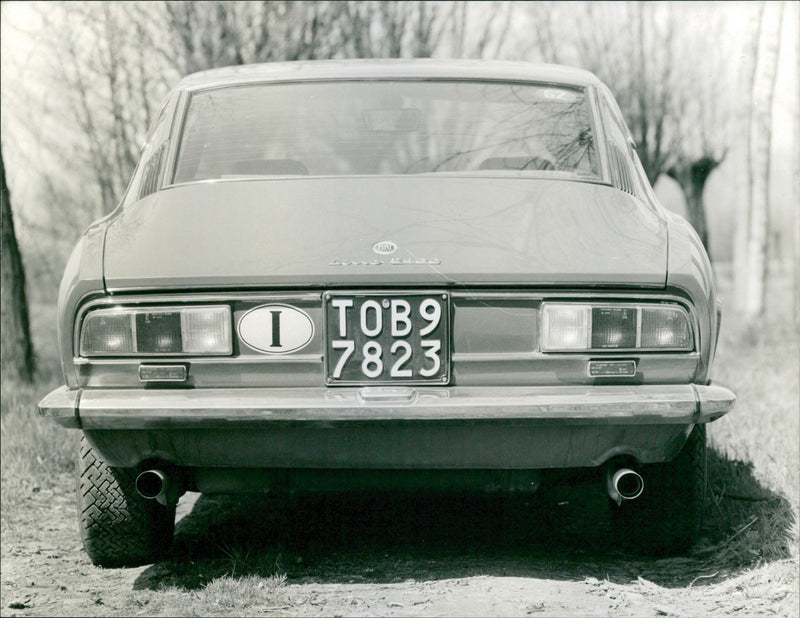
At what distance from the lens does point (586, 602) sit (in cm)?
298

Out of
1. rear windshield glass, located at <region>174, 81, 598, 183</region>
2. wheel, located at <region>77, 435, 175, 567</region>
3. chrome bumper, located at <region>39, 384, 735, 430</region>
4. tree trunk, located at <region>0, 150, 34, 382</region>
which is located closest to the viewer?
chrome bumper, located at <region>39, 384, 735, 430</region>

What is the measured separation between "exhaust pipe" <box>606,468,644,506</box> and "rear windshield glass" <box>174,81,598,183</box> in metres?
1.11

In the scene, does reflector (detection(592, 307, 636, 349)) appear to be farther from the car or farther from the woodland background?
the woodland background

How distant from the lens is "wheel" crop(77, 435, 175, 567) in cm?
327

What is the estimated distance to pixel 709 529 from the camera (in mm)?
3895

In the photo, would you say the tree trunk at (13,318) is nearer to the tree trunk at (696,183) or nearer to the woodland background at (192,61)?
the woodland background at (192,61)

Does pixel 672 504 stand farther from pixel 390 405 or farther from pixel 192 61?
pixel 192 61

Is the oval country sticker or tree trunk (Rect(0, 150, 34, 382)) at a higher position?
the oval country sticker

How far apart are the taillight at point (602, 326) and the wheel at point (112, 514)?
4.82 feet

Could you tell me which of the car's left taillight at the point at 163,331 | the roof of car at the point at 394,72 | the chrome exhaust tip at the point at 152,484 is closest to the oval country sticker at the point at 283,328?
the car's left taillight at the point at 163,331

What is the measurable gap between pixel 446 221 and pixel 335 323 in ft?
1.60

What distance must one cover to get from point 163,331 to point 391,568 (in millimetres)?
1148

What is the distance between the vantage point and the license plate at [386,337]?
2.91 metres

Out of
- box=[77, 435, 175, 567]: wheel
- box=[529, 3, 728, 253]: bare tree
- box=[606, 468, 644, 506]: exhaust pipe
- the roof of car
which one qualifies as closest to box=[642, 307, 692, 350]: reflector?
box=[606, 468, 644, 506]: exhaust pipe
